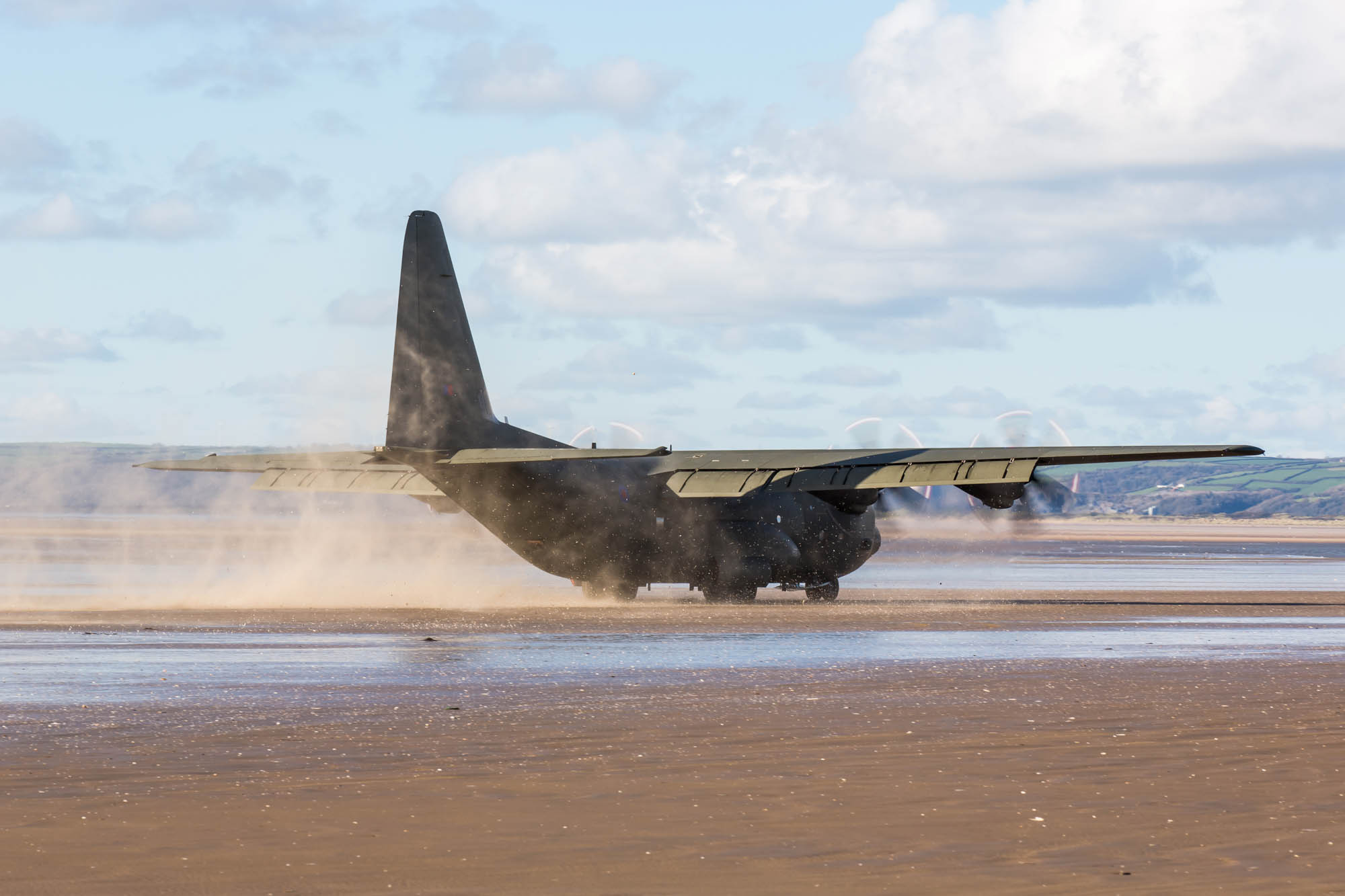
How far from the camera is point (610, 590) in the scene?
46.1m

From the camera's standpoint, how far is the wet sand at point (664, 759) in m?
11.3

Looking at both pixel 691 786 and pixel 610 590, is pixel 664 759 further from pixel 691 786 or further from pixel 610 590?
pixel 610 590

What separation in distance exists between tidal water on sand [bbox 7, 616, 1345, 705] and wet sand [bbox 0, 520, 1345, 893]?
14 centimetres

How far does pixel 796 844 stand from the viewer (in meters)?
12.1

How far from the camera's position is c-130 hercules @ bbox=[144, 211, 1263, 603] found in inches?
1567

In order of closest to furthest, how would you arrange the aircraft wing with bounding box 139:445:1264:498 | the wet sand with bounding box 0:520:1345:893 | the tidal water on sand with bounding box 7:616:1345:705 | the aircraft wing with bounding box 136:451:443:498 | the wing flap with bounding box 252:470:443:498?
A: the wet sand with bounding box 0:520:1345:893, the tidal water on sand with bounding box 7:616:1345:705, the aircraft wing with bounding box 139:445:1264:498, the aircraft wing with bounding box 136:451:443:498, the wing flap with bounding box 252:470:443:498

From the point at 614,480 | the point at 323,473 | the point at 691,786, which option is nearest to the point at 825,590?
the point at 614,480

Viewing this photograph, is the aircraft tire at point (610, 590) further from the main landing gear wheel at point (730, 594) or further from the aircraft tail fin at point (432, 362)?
the aircraft tail fin at point (432, 362)

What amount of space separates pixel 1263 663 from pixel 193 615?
74.6ft

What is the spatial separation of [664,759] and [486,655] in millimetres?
12193

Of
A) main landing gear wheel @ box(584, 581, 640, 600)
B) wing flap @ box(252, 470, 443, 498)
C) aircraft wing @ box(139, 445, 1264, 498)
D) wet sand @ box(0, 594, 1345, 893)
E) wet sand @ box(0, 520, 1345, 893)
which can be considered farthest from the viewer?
wing flap @ box(252, 470, 443, 498)

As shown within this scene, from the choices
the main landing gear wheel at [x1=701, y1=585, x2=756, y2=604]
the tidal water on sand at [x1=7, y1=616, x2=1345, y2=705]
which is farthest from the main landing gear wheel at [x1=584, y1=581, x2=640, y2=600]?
the tidal water on sand at [x1=7, y1=616, x2=1345, y2=705]

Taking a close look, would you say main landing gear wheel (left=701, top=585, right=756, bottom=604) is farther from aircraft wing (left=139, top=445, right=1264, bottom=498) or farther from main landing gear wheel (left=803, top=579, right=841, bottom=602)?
aircraft wing (left=139, top=445, right=1264, bottom=498)

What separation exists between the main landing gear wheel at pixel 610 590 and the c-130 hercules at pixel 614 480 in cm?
7
